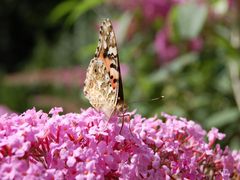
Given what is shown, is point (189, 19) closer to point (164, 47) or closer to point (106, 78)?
point (164, 47)

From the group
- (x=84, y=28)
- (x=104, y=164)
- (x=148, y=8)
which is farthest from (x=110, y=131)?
(x=84, y=28)

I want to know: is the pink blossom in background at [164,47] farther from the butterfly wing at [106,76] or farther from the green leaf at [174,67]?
the butterfly wing at [106,76]

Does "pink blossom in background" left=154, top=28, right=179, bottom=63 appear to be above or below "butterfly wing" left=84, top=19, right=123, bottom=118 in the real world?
above

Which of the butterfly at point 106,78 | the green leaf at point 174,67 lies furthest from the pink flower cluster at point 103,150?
the green leaf at point 174,67

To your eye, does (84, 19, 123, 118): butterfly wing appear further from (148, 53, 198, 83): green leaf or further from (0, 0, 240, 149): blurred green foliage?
(148, 53, 198, 83): green leaf

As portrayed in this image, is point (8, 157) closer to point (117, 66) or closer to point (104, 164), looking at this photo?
point (104, 164)

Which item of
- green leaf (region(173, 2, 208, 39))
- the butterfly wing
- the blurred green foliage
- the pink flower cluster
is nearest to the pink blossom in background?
the blurred green foliage

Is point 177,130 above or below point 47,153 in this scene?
above
